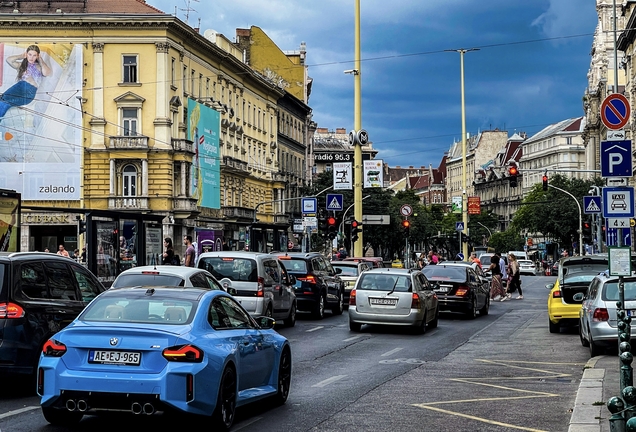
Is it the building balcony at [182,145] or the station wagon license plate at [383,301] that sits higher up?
the building balcony at [182,145]

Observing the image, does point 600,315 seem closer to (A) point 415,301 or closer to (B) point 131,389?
(A) point 415,301

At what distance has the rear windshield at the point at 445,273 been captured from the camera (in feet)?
103

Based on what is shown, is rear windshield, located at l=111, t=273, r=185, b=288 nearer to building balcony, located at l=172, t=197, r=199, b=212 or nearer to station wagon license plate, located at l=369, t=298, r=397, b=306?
station wagon license plate, located at l=369, t=298, r=397, b=306

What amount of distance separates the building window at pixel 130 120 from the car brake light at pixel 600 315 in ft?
174

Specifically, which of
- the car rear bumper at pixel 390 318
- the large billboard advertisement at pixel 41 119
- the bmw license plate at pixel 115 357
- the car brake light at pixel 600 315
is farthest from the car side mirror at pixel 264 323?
the large billboard advertisement at pixel 41 119

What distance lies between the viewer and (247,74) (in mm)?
86625

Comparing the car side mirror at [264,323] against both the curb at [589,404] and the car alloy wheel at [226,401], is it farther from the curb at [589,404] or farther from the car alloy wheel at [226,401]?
the curb at [589,404]

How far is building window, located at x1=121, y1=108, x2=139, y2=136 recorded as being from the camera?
225 ft

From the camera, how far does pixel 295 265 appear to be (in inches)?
1180

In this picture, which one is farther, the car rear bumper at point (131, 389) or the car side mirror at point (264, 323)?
the car side mirror at point (264, 323)

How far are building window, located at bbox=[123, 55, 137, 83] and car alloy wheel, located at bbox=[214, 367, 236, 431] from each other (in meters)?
59.8

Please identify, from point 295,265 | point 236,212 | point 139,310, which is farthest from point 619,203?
point 236,212

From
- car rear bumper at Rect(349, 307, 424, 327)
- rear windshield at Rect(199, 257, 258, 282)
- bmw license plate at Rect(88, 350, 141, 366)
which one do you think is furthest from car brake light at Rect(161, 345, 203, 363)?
car rear bumper at Rect(349, 307, 424, 327)

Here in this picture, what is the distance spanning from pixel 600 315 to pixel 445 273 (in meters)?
13.1
